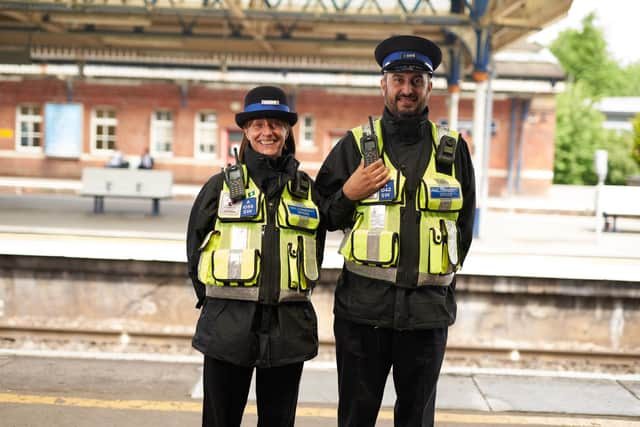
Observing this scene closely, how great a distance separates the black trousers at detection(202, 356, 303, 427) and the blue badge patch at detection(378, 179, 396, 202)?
2.80 feet

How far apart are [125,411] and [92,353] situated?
61.0 inches

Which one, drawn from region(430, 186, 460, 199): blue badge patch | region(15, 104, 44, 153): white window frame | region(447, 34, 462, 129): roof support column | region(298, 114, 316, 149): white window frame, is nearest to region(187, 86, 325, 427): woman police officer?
region(430, 186, 460, 199): blue badge patch

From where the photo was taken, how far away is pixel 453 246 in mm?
3148

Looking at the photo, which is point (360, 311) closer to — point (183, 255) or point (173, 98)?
point (183, 255)

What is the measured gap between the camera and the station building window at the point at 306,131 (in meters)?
25.7

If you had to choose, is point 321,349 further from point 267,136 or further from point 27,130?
point 27,130

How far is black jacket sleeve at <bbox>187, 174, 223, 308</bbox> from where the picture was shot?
3.20 m

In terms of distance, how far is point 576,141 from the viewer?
40.4m

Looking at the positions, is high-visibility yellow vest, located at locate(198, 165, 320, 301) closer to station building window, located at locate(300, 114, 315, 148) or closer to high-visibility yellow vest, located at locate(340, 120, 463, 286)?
high-visibility yellow vest, located at locate(340, 120, 463, 286)

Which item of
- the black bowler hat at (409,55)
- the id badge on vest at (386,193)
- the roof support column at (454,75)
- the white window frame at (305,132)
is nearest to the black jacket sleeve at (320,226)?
the id badge on vest at (386,193)

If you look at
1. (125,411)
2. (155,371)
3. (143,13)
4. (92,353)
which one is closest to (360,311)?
(125,411)

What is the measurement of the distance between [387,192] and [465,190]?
45cm

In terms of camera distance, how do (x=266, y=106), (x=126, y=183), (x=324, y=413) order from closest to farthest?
(x=266, y=106) → (x=324, y=413) → (x=126, y=183)

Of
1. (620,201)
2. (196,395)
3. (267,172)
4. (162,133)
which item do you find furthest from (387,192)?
Answer: (162,133)
